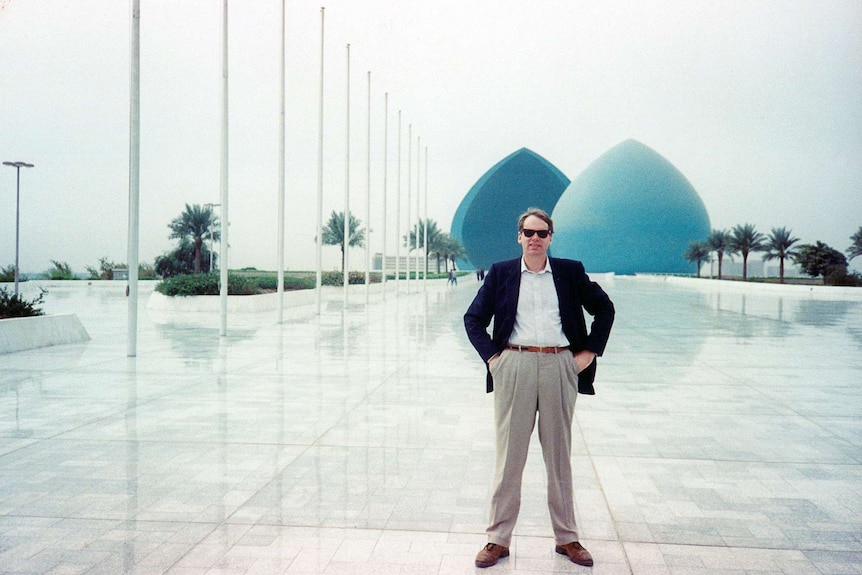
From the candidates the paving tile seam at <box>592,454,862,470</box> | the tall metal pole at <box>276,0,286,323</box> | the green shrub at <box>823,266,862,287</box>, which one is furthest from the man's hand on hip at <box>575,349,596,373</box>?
the green shrub at <box>823,266,862,287</box>

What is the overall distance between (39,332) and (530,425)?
32.7ft

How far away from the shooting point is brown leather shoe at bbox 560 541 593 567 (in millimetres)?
3148

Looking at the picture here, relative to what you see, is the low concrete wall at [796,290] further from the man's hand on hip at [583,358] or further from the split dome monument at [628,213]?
the split dome monument at [628,213]

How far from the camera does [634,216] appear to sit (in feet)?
261

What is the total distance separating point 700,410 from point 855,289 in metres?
27.8

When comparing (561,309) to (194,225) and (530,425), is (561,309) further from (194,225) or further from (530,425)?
(194,225)

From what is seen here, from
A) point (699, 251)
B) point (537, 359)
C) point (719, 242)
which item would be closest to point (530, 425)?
point (537, 359)

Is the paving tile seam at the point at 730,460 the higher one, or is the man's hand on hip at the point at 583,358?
the man's hand on hip at the point at 583,358

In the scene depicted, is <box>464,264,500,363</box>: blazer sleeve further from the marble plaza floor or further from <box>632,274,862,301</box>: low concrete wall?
<box>632,274,862,301</box>: low concrete wall

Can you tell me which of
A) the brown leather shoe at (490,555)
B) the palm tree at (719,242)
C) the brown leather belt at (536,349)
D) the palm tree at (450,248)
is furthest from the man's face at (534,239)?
the palm tree at (450,248)

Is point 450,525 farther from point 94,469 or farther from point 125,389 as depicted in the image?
point 125,389

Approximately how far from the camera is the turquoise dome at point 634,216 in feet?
260

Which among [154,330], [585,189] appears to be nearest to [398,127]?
[154,330]

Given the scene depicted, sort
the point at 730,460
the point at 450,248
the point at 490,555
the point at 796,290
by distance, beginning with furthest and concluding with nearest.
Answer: the point at 450,248, the point at 796,290, the point at 730,460, the point at 490,555
